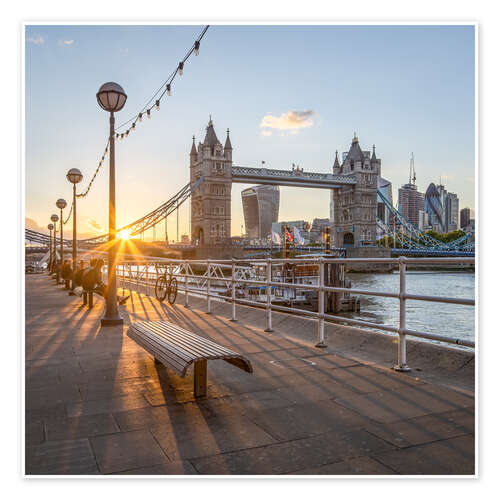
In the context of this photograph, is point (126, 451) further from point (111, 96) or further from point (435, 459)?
point (111, 96)

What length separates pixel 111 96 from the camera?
20.5ft

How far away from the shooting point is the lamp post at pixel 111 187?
6.23m

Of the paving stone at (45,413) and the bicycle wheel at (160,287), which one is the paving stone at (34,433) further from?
the bicycle wheel at (160,287)

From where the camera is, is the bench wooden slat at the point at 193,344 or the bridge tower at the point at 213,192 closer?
the bench wooden slat at the point at 193,344

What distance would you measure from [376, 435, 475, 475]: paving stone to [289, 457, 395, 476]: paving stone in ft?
0.14

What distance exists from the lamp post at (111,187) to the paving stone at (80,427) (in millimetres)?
3613

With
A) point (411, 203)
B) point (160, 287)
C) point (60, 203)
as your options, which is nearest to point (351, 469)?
point (160, 287)

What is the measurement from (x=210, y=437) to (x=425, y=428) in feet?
3.57

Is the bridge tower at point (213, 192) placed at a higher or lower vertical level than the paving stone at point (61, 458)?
higher

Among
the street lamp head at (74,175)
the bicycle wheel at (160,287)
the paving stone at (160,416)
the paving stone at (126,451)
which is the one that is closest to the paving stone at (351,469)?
the paving stone at (126,451)
